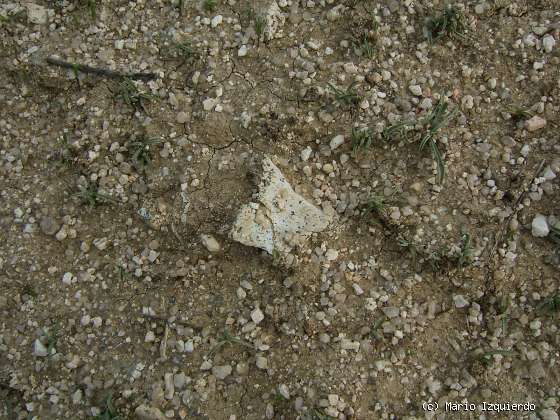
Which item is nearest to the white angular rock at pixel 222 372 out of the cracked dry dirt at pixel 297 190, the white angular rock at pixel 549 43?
the cracked dry dirt at pixel 297 190

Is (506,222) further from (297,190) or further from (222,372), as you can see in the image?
(222,372)

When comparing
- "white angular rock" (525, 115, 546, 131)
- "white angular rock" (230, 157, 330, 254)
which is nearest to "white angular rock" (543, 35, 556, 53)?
"white angular rock" (525, 115, 546, 131)

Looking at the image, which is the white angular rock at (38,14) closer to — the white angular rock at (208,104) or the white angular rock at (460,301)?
the white angular rock at (208,104)

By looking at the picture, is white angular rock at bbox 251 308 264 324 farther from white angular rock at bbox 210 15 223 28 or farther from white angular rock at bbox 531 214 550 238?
white angular rock at bbox 210 15 223 28

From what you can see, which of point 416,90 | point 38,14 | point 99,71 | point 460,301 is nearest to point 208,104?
point 99,71

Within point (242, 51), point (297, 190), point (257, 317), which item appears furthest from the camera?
point (242, 51)
